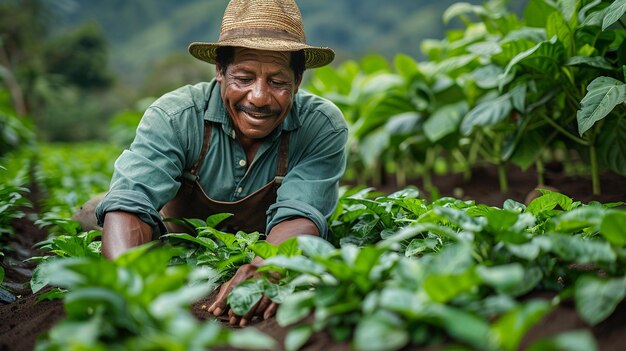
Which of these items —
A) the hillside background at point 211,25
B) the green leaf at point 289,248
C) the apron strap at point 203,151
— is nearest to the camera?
the green leaf at point 289,248

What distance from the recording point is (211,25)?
26.4 meters

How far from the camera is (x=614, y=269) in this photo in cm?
150

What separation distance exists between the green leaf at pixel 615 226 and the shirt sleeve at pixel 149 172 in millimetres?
1413

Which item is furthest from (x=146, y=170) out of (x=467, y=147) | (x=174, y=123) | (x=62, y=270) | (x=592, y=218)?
(x=467, y=147)

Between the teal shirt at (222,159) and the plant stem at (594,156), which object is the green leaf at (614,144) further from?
the teal shirt at (222,159)

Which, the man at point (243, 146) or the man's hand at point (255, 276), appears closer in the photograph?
the man's hand at point (255, 276)

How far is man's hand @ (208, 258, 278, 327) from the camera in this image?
5.94 ft

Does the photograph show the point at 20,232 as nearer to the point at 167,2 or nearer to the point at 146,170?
the point at 146,170

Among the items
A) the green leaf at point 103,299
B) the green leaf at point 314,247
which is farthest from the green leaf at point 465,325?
the green leaf at point 103,299

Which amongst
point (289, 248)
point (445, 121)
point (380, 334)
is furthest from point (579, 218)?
A: point (445, 121)

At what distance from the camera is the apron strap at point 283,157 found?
2617mm

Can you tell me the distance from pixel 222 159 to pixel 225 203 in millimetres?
184

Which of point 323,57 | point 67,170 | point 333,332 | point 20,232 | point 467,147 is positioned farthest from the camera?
point 67,170

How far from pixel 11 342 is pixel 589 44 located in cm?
257
